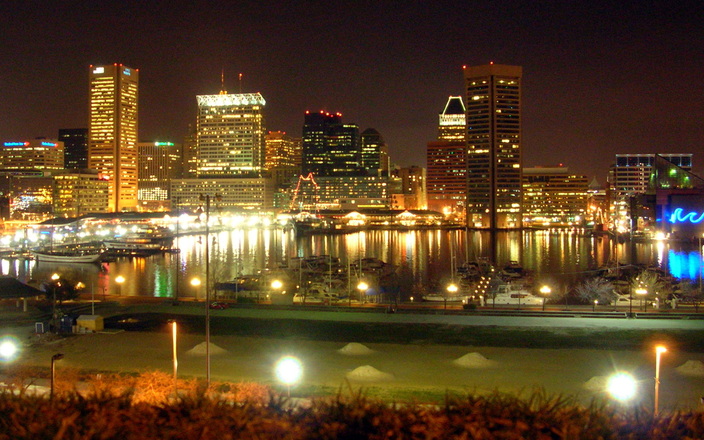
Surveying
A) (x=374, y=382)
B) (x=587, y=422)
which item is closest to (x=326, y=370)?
(x=374, y=382)

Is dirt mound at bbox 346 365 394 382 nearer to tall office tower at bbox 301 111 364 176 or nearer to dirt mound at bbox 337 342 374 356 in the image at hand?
dirt mound at bbox 337 342 374 356

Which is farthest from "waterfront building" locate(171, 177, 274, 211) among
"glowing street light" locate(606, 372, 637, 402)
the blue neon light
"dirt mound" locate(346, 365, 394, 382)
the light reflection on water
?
"glowing street light" locate(606, 372, 637, 402)

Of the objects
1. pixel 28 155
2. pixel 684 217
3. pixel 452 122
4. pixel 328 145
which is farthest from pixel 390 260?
pixel 452 122

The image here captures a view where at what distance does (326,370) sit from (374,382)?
111 centimetres

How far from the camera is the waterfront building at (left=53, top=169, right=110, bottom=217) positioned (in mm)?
82250

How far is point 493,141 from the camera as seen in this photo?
266ft

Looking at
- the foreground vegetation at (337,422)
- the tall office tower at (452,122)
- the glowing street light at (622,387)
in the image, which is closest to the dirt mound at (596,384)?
the glowing street light at (622,387)

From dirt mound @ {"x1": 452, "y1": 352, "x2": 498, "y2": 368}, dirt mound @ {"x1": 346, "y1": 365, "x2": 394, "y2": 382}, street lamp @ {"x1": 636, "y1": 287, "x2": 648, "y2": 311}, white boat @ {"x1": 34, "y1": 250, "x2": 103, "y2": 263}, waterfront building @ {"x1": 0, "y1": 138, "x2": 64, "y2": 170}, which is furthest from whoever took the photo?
waterfront building @ {"x1": 0, "y1": 138, "x2": 64, "y2": 170}

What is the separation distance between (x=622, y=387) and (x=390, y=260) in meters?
31.8

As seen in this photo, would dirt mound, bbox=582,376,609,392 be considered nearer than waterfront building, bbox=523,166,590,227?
Yes

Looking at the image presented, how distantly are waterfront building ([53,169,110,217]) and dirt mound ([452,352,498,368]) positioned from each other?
7945 centimetres

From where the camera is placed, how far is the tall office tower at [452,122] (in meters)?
125

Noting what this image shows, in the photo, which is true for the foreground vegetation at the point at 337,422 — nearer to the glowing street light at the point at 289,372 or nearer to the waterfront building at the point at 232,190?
the glowing street light at the point at 289,372

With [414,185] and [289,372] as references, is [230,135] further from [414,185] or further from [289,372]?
[289,372]
